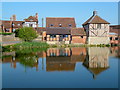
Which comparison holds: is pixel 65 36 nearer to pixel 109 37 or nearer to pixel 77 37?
pixel 77 37

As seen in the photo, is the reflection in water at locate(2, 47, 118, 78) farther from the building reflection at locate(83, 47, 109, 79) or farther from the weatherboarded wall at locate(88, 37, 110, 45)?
the weatherboarded wall at locate(88, 37, 110, 45)

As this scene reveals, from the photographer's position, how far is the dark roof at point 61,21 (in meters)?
46.4

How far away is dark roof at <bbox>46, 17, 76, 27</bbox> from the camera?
46406mm

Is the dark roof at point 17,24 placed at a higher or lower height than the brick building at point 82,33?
higher

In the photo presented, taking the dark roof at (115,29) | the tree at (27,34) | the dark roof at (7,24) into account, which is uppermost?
the dark roof at (7,24)

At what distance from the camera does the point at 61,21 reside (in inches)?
1877

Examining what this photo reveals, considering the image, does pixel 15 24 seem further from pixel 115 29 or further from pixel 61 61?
pixel 61 61

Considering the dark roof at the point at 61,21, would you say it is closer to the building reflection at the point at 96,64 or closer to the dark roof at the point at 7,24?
the dark roof at the point at 7,24

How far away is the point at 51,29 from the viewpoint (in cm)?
4369

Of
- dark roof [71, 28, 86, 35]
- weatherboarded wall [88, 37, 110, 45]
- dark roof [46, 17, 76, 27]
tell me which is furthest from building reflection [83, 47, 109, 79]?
dark roof [46, 17, 76, 27]

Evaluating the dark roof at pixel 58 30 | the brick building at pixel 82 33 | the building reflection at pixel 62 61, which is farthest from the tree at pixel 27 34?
the building reflection at pixel 62 61

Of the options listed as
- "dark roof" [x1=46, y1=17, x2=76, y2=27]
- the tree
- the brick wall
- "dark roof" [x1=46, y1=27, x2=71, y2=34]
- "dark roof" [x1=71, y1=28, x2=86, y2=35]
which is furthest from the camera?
"dark roof" [x1=46, y1=17, x2=76, y2=27]

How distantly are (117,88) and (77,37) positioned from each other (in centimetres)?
3449

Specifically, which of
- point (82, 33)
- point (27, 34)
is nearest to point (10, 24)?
point (27, 34)
